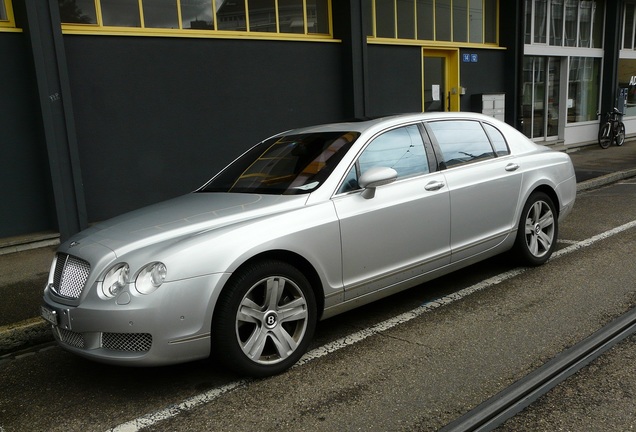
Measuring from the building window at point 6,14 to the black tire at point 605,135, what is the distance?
15067mm

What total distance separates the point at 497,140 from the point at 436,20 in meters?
7.96

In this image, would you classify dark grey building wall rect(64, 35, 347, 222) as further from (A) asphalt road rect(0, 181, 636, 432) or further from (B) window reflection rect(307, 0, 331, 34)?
(A) asphalt road rect(0, 181, 636, 432)

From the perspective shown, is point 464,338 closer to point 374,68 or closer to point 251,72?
point 251,72

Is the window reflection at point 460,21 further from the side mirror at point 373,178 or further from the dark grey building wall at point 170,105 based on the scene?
the side mirror at point 373,178

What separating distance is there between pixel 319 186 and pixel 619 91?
16902 mm

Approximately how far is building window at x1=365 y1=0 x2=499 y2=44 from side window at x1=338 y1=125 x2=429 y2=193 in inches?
281

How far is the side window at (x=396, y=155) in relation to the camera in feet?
13.9

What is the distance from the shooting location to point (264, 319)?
3.53m

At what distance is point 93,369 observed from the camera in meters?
3.96

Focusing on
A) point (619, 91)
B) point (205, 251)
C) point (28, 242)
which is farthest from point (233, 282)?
point (619, 91)

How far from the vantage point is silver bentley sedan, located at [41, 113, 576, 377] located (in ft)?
10.7

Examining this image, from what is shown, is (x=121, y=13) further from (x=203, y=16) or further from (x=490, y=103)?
(x=490, y=103)

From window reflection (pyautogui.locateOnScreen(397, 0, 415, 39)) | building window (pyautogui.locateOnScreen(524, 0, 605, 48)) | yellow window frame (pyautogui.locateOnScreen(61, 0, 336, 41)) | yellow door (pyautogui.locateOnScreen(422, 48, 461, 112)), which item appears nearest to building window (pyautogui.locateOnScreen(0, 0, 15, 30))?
yellow window frame (pyautogui.locateOnScreen(61, 0, 336, 41))

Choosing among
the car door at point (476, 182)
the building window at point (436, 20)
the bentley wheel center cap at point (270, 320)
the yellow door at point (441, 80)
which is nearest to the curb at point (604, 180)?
the yellow door at point (441, 80)
